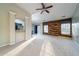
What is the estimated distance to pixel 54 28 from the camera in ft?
39.0

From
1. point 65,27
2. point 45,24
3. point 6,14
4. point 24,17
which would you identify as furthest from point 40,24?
point 6,14

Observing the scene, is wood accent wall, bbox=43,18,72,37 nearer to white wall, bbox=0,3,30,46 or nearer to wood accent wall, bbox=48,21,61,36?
wood accent wall, bbox=48,21,61,36

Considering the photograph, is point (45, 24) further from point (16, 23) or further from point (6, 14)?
point (6, 14)

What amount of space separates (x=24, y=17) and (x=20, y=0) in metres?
4.39

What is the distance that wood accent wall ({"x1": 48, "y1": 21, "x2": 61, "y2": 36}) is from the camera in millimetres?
11250

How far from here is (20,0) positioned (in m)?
2.04

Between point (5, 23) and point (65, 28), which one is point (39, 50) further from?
point (65, 28)

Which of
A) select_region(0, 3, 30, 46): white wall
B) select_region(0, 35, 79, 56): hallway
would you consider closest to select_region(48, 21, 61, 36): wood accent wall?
select_region(0, 35, 79, 56): hallway

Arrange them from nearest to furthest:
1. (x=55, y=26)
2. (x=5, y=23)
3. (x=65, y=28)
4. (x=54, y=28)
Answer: (x=5, y=23)
(x=65, y=28)
(x=55, y=26)
(x=54, y=28)

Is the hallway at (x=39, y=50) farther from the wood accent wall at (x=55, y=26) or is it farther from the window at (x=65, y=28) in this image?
the wood accent wall at (x=55, y=26)

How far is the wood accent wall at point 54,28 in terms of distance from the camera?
1125 cm

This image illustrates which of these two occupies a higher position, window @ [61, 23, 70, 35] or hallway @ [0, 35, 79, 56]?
window @ [61, 23, 70, 35]

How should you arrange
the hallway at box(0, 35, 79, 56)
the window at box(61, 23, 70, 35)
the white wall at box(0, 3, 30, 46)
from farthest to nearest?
the window at box(61, 23, 70, 35) → the white wall at box(0, 3, 30, 46) → the hallway at box(0, 35, 79, 56)

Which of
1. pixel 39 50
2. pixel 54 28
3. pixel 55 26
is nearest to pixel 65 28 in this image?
pixel 55 26
